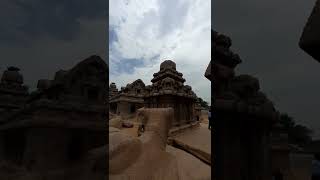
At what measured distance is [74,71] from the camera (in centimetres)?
→ 1193

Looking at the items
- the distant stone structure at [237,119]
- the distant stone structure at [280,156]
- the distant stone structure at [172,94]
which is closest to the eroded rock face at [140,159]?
the distant stone structure at [237,119]

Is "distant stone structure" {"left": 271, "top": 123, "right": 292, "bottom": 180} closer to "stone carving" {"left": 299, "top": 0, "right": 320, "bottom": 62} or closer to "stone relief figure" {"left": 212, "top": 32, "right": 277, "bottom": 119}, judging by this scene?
"stone relief figure" {"left": 212, "top": 32, "right": 277, "bottom": 119}

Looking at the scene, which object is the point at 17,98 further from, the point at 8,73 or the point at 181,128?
the point at 181,128

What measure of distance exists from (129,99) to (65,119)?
1530 centimetres

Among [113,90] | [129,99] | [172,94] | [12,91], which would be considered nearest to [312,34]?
[172,94]

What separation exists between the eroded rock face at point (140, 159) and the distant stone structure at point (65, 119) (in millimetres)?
1788

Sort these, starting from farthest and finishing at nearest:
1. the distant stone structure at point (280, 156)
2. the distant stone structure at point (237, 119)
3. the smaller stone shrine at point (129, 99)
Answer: the smaller stone shrine at point (129, 99) → the distant stone structure at point (280, 156) → the distant stone structure at point (237, 119)

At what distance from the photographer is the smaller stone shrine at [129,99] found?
25.5 metres

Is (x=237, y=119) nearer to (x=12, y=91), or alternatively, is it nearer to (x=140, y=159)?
(x=140, y=159)

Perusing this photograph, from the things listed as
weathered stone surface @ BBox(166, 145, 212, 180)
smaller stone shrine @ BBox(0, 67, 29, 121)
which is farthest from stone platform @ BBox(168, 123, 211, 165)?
smaller stone shrine @ BBox(0, 67, 29, 121)

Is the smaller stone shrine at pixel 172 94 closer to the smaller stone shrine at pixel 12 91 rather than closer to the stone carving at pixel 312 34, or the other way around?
the smaller stone shrine at pixel 12 91

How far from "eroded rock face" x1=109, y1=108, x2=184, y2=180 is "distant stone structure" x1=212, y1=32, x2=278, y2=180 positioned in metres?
2.24

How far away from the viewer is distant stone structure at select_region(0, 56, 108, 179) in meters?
10.2

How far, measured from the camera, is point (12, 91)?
16.9 meters
